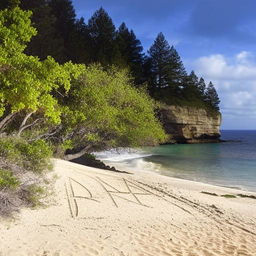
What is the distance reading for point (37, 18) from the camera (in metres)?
34.2

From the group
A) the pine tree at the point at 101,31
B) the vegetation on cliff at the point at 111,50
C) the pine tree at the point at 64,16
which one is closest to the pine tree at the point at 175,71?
the vegetation on cliff at the point at 111,50

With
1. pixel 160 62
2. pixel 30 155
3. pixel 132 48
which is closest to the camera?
pixel 30 155

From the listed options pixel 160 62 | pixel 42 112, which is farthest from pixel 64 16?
pixel 42 112

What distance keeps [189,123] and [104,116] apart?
46.6m

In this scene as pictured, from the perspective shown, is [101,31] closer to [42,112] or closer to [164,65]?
[164,65]

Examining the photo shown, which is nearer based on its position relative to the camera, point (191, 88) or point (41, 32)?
point (41, 32)

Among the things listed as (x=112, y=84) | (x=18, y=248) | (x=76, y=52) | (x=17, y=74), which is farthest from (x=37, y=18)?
(x=18, y=248)

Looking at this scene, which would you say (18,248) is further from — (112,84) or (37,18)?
(37,18)

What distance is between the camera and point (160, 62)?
2435 inches

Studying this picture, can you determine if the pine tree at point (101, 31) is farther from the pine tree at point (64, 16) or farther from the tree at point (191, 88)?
the tree at point (191, 88)

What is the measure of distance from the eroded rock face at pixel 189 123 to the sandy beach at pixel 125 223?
150 feet

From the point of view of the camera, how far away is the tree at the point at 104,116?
19141 mm

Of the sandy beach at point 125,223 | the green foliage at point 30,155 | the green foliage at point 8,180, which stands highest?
the green foliage at point 30,155

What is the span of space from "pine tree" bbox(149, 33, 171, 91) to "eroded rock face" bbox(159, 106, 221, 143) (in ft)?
22.1
